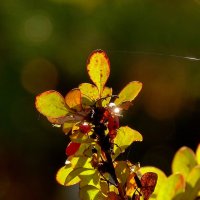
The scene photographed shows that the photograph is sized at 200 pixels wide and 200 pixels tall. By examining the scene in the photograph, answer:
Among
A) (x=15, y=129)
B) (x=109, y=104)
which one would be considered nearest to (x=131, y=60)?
(x=15, y=129)

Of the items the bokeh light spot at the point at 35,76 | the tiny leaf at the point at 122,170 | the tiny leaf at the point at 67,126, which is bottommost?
the bokeh light spot at the point at 35,76

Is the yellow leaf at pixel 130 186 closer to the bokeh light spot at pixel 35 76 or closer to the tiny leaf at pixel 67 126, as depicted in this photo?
the tiny leaf at pixel 67 126

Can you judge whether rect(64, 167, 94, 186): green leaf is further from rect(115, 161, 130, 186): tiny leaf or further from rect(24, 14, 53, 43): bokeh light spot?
rect(24, 14, 53, 43): bokeh light spot

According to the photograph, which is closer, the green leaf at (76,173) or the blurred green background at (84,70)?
the green leaf at (76,173)

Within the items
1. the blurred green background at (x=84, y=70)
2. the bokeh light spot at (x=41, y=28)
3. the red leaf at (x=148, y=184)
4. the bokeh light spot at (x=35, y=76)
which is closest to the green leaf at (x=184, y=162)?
the red leaf at (x=148, y=184)

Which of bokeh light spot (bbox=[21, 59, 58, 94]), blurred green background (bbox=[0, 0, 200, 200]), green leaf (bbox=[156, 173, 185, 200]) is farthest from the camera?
bokeh light spot (bbox=[21, 59, 58, 94])

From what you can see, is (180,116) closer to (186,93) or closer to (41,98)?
(186,93)

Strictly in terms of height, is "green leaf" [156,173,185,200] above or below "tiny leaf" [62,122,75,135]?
below

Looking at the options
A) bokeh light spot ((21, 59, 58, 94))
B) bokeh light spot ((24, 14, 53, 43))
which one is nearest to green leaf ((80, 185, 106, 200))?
bokeh light spot ((24, 14, 53, 43))
